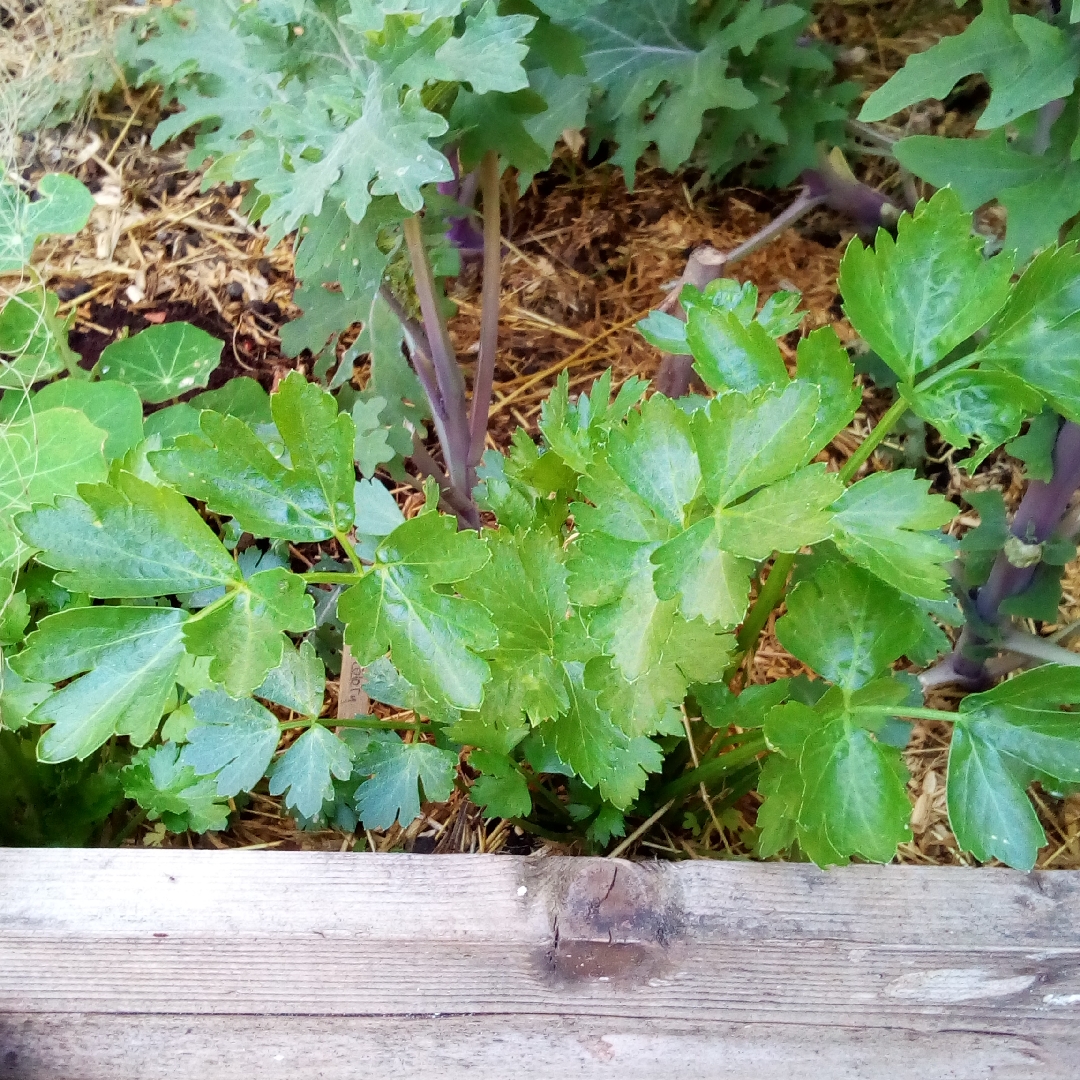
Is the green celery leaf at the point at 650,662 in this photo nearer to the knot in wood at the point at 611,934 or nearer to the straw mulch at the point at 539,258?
the knot in wood at the point at 611,934

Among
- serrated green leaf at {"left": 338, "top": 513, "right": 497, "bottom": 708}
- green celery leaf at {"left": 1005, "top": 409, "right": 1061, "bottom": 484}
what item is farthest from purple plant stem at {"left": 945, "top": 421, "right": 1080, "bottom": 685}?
serrated green leaf at {"left": 338, "top": 513, "right": 497, "bottom": 708}

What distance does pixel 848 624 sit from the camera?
0.56m

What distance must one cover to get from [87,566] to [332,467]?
0.16m

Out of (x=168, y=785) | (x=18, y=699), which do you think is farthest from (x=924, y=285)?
(x=18, y=699)

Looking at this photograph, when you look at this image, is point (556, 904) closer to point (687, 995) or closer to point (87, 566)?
point (687, 995)

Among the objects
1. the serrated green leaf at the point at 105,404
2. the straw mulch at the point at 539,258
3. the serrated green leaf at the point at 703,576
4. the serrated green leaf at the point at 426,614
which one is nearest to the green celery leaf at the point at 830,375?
the serrated green leaf at the point at 703,576

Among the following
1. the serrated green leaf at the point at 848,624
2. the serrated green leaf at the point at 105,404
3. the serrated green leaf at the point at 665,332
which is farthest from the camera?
the serrated green leaf at the point at 105,404

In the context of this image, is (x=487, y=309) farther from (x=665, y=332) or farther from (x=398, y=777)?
(x=398, y=777)

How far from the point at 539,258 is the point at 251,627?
998 mm

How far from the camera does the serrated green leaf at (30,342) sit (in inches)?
41.3

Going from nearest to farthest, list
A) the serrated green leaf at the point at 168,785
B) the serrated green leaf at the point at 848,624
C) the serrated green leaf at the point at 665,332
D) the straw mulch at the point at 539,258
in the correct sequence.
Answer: the serrated green leaf at the point at 848,624 < the serrated green leaf at the point at 665,332 < the serrated green leaf at the point at 168,785 < the straw mulch at the point at 539,258

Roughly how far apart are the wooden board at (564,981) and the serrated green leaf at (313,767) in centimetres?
6

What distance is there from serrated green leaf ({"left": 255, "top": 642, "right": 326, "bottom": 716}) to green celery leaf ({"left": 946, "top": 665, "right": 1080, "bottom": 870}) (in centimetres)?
44

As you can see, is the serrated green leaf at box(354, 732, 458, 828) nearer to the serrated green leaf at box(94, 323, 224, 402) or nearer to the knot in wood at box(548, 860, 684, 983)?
the knot in wood at box(548, 860, 684, 983)
